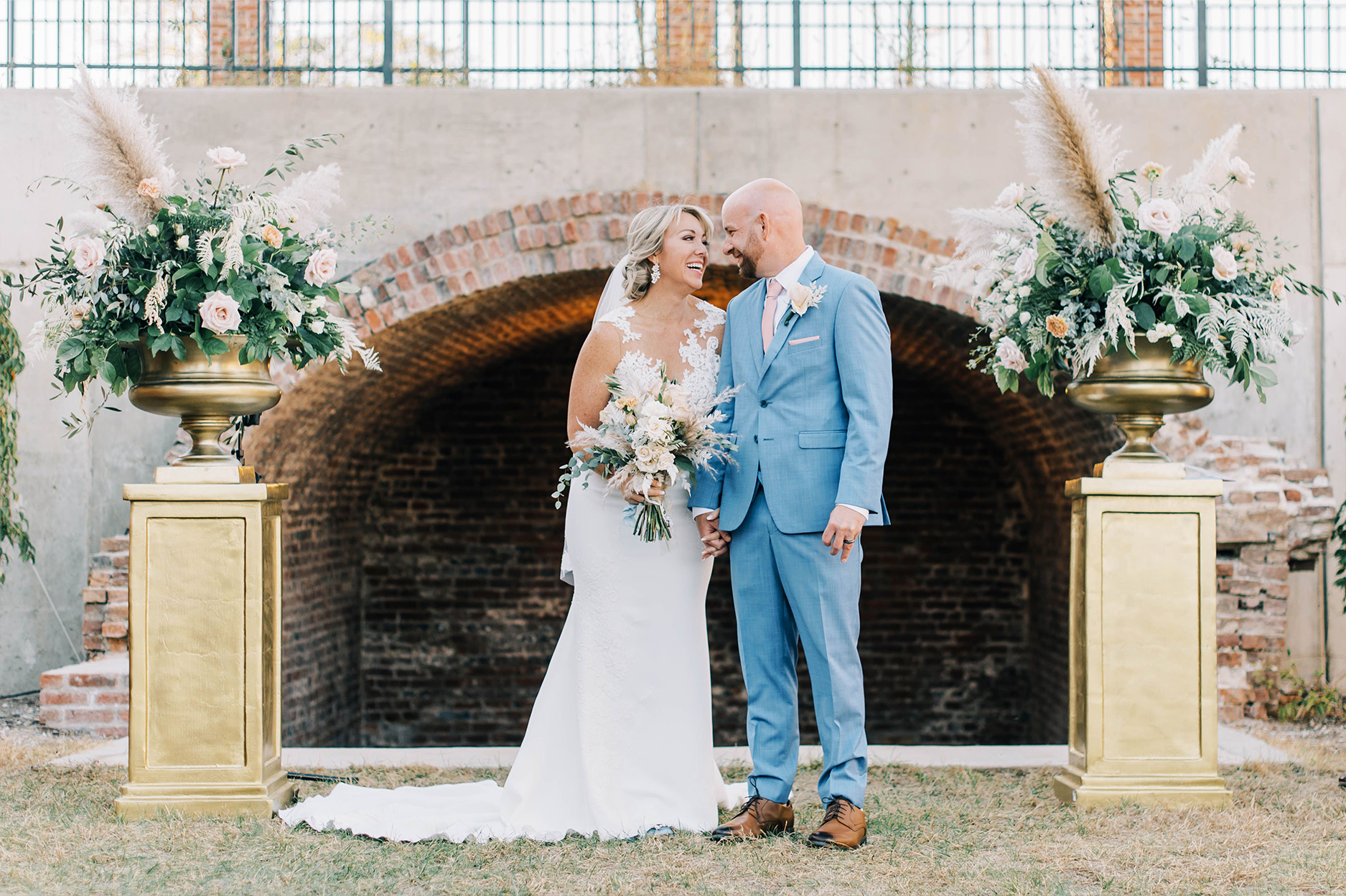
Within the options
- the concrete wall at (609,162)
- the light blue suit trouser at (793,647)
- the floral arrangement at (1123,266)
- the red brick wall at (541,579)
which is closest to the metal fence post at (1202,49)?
the concrete wall at (609,162)

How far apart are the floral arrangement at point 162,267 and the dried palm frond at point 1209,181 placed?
2.68 m

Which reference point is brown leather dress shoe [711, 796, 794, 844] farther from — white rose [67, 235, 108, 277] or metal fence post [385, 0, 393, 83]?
metal fence post [385, 0, 393, 83]

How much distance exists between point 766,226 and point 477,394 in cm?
537

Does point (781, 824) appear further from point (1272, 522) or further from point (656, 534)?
point (1272, 522)

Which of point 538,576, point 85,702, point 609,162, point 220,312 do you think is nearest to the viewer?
point 220,312

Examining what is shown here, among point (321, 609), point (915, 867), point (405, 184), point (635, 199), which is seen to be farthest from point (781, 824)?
point (321, 609)

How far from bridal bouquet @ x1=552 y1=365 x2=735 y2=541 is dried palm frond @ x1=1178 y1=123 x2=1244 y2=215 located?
5.29 feet

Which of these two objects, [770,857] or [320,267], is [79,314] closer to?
[320,267]

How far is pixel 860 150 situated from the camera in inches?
232

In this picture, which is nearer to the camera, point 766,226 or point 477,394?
point 766,226

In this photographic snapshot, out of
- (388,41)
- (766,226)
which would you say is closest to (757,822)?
(766,226)

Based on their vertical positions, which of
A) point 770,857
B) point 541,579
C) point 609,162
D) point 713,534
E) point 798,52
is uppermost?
point 798,52

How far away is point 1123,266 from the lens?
3.41 m

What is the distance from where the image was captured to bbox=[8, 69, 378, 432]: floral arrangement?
128 inches
